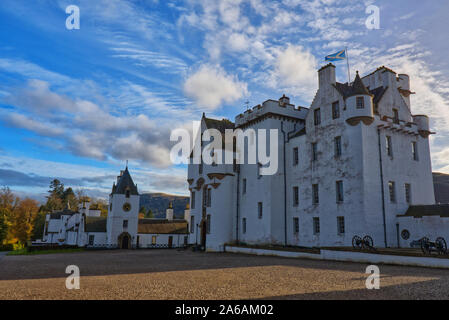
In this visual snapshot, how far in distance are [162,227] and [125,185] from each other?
10.5m

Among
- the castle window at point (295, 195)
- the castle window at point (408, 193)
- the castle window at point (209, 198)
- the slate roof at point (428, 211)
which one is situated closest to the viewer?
the slate roof at point (428, 211)

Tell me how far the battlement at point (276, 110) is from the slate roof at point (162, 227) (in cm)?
2817

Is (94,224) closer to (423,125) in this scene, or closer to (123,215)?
(123,215)

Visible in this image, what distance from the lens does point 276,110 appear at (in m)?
33.8

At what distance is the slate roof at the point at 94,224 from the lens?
172 feet

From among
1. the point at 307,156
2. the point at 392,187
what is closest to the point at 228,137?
the point at 307,156

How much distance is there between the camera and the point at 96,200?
117312 millimetres

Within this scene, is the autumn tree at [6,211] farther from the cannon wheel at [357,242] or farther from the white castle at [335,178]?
the cannon wheel at [357,242]

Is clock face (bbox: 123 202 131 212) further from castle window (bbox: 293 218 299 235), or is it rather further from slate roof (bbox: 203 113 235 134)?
castle window (bbox: 293 218 299 235)

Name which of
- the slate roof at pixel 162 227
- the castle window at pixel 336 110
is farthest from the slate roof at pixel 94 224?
the castle window at pixel 336 110

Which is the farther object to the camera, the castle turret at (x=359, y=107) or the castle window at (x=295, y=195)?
the castle window at (x=295, y=195)
